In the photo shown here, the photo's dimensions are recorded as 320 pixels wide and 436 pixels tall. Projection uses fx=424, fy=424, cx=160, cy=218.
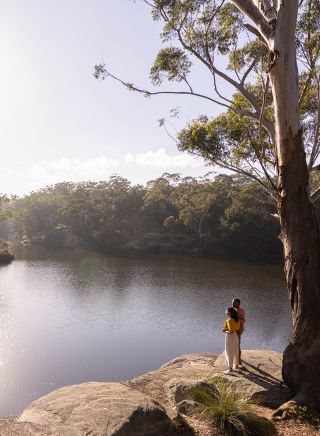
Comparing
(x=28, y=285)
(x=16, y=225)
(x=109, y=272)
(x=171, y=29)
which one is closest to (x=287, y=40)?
(x=171, y=29)

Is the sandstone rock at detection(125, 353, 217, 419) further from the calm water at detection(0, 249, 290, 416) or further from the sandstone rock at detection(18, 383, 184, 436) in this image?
the calm water at detection(0, 249, 290, 416)

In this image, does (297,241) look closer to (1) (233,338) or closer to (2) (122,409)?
(1) (233,338)

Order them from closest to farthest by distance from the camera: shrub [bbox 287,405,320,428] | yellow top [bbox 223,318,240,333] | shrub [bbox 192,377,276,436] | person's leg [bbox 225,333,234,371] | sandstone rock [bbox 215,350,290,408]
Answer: shrub [bbox 192,377,276,436] → shrub [bbox 287,405,320,428] → sandstone rock [bbox 215,350,290,408] → person's leg [bbox 225,333,234,371] → yellow top [bbox 223,318,240,333]

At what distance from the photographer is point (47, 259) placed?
4394cm

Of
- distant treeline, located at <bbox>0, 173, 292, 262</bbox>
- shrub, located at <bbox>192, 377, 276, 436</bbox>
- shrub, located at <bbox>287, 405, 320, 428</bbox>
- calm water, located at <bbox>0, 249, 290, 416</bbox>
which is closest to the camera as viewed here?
shrub, located at <bbox>192, 377, 276, 436</bbox>

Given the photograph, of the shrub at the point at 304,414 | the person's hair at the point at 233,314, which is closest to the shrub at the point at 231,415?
the shrub at the point at 304,414

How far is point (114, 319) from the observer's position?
1934cm

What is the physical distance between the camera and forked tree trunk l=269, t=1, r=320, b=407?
6489 millimetres

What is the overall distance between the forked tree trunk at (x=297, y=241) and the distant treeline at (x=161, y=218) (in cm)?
3504

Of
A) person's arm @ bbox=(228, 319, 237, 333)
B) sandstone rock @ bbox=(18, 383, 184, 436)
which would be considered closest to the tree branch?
person's arm @ bbox=(228, 319, 237, 333)

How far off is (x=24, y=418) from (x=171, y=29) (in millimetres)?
8490

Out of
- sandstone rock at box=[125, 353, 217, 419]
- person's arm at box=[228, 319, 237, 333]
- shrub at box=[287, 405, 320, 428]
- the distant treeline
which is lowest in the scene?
sandstone rock at box=[125, 353, 217, 419]

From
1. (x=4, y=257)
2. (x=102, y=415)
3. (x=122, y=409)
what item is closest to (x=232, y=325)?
(x=122, y=409)

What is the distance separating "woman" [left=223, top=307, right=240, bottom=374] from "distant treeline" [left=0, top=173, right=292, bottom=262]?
113ft
